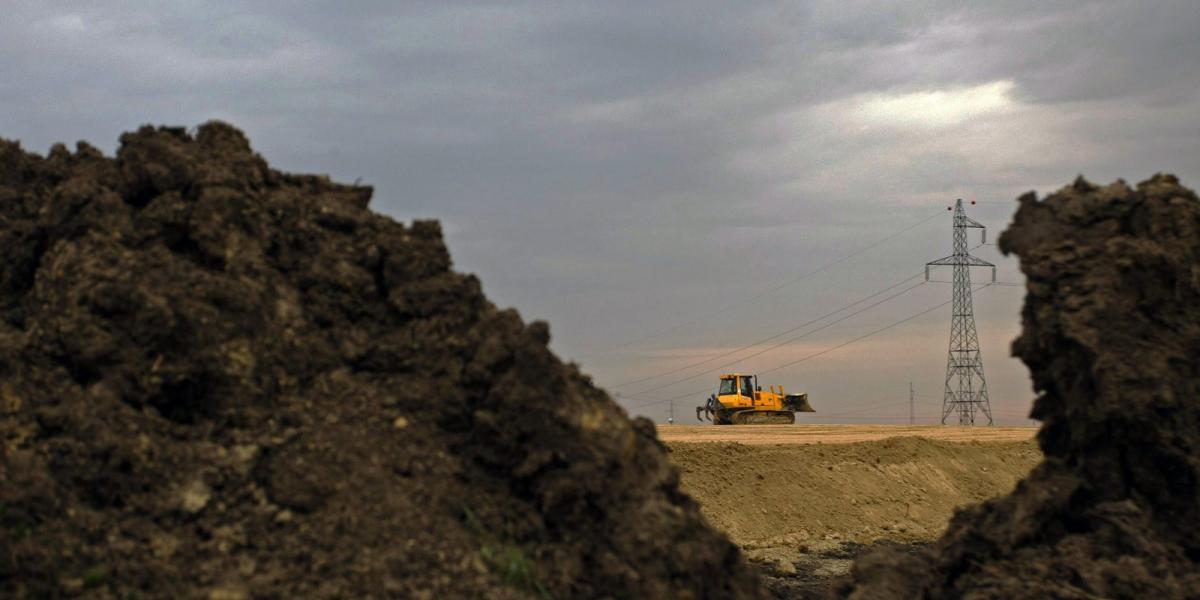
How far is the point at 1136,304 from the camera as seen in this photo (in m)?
9.81

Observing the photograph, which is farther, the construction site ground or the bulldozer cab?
the bulldozer cab

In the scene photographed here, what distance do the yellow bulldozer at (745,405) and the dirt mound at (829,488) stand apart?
2202 centimetres

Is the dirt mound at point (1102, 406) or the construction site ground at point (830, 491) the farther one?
the construction site ground at point (830, 491)

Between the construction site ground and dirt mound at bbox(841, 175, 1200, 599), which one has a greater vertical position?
dirt mound at bbox(841, 175, 1200, 599)

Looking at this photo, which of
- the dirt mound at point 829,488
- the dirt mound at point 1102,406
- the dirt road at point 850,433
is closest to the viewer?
the dirt mound at point 1102,406

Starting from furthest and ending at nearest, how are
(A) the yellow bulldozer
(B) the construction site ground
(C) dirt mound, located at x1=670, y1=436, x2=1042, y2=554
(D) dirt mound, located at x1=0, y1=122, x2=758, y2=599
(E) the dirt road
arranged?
(A) the yellow bulldozer < (E) the dirt road < (C) dirt mound, located at x1=670, y1=436, x2=1042, y2=554 < (B) the construction site ground < (D) dirt mound, located at x1=0, y1=122, x2=758, y2=599

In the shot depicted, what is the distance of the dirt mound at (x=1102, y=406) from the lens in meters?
9.50

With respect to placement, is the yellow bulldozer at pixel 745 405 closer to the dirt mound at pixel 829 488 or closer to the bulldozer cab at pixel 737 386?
the bulldozer cab at pixel 737 386

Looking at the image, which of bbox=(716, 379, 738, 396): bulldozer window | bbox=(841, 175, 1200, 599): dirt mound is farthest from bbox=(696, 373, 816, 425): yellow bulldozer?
bbox=(841, 175, 1200, 599): dirt mound

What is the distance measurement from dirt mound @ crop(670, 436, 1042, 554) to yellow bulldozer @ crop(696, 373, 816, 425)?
22.0 meters

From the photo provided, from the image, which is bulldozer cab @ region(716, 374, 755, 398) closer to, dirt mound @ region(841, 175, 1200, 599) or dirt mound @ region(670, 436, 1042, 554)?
dirt mound @ region(670, 436, 1042, 554)

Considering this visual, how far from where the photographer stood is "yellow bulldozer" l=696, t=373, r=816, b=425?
50.6 m

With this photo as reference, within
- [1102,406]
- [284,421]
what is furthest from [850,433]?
[284,421]

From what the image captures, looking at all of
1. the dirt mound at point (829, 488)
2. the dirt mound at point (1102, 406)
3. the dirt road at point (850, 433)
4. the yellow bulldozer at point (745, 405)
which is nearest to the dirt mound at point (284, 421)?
the dirt mound at point (1102, 406)
